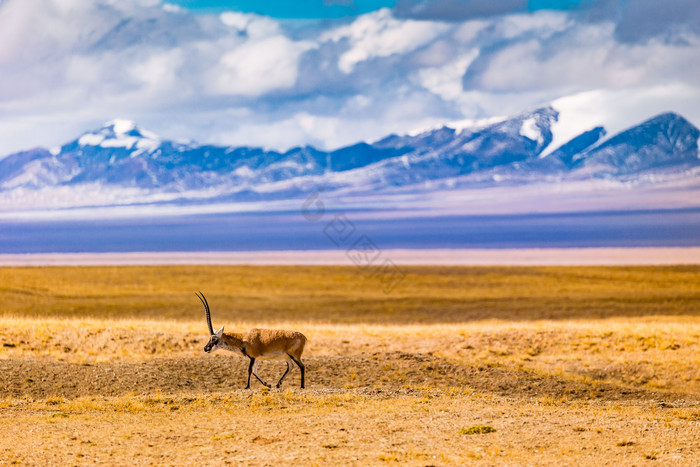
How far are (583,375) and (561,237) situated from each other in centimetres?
18003

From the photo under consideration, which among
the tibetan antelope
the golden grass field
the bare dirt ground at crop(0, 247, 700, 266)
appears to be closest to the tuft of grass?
the golden grass field

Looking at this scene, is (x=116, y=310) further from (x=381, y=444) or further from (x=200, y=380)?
(x=381, y=444)

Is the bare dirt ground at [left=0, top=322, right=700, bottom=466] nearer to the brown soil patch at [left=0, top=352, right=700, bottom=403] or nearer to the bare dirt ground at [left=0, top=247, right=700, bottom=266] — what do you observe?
the brown soil patch at [left=0, top=352, right=700, bottom=403]

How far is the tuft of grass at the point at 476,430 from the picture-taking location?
13811mm

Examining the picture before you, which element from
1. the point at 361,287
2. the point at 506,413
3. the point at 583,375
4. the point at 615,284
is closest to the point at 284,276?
the point at 361,287

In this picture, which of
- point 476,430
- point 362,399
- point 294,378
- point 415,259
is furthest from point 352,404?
point 415,259

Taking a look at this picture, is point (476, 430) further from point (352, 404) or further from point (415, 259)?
point (415, 259)

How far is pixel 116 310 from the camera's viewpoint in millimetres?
46219

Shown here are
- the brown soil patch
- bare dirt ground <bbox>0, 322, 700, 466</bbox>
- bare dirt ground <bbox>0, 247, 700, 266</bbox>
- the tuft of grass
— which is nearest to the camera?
bare dirt ground <bbox>0, 322, 700, 466</bbox>

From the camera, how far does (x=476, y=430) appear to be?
13.9 meters

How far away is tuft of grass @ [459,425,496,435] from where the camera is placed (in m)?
13.8

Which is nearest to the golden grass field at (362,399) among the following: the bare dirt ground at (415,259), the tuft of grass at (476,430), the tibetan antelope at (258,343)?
the tuft of grass at (476,430)

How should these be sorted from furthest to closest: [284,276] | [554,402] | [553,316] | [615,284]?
[284,276] < [615,284] < [553,316] < [554,402]

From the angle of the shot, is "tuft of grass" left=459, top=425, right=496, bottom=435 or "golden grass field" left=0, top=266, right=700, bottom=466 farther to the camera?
"tuft of grass" left=459, top=425, right=496, bottom=435
